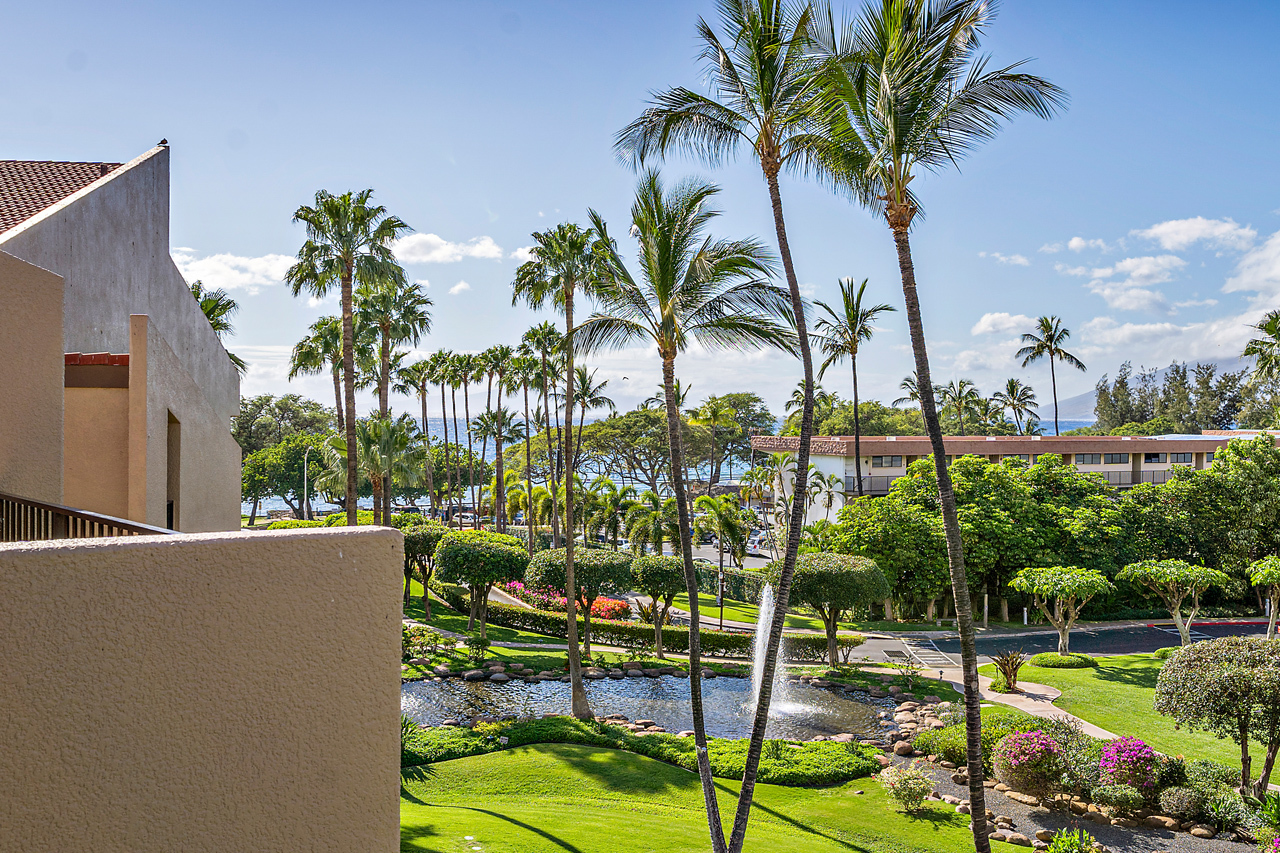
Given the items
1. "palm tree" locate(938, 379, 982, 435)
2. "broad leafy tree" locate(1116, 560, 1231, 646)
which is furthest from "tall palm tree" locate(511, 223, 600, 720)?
"palm tree" locate(938, 379, 982, 435)

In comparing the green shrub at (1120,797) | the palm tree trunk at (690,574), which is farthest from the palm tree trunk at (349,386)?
the green shrub at (1120,797)

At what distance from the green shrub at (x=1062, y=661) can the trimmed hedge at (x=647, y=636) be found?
5.81 metres

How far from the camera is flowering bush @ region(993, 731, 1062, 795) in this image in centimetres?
1396

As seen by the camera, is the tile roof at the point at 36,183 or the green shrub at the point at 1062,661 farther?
the green shrub at the point at 1062,661

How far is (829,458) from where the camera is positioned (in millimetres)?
43938

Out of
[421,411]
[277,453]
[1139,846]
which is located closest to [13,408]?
[1139,846]

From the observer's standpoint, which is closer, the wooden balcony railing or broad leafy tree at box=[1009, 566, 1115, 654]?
the wooden balcony railing

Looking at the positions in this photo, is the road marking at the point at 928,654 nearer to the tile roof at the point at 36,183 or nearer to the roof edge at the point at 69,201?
the roof edge at the point at 69,201

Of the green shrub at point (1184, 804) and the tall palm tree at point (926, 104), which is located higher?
the tall palm tree at point (926, 104)

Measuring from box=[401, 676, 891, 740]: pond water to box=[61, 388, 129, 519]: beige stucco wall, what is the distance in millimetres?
11651

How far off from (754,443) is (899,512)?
1166 cm

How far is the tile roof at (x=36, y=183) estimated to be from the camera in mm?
14102

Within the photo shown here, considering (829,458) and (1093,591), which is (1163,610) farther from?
(829,458)

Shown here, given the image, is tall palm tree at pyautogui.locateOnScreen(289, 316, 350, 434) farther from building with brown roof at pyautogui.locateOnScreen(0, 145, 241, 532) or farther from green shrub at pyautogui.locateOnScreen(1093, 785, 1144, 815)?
green shrub at pyautogui.locateOnScreen(1093, 785, 1144, 815)
